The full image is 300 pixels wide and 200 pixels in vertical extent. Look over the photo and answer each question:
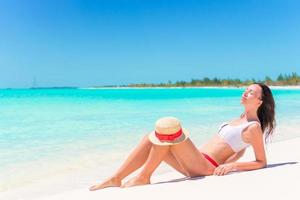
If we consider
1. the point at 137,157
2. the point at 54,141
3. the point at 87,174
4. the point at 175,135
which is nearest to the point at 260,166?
the point at 175,135

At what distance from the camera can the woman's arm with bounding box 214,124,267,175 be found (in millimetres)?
3037

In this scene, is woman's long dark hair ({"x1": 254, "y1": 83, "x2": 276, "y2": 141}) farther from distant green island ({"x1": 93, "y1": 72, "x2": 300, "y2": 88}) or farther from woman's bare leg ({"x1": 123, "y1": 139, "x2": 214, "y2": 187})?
distant green island ({"x1": 93, "y1": 72, "x2": 300, "y2": 88})

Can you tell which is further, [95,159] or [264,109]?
[95,159]

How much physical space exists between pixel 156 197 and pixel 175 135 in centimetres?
54

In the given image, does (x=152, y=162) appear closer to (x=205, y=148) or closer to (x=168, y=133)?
(x=168, y=133)

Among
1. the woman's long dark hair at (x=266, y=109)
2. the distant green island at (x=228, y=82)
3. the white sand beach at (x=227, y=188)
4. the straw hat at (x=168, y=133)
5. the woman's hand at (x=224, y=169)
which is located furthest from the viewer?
the distant green island at (x=228, y=82)

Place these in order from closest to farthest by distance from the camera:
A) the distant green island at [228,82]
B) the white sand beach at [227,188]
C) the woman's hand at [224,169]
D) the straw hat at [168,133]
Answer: the white sand beach at [227,188] < the straw hat at [168,133] < the woman's hand at [224,169] < the distant green island at [228,82]

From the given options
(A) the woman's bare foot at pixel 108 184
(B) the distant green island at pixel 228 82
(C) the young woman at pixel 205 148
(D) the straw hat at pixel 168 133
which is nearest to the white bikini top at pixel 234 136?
(C) the young woman at pixel 205 148

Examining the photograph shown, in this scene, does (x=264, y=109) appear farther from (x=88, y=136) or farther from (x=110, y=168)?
(x=88, y=136)

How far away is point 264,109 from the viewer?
3299mm

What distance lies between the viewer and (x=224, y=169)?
3076 mm

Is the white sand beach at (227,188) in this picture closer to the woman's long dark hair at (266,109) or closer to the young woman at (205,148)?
the young woman at (205,148)

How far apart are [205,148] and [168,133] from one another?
0.53 meters

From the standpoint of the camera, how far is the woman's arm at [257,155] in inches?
120
